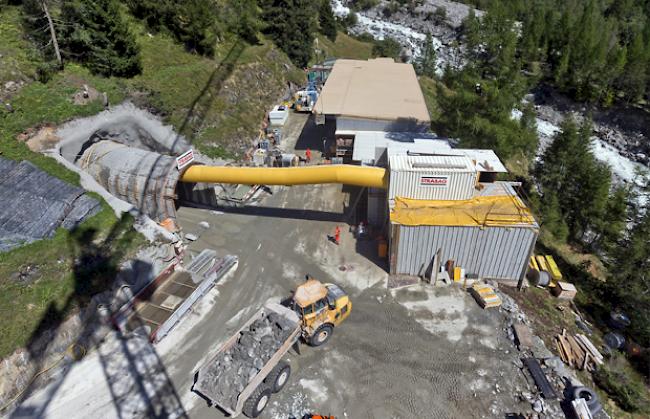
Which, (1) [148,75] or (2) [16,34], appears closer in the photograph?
(2) [16,34]

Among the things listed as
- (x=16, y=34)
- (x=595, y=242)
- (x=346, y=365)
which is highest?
(x=16, y=34)

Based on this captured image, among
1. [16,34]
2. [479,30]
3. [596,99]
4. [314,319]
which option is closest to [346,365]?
[314,319]

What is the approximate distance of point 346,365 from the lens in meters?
15.6

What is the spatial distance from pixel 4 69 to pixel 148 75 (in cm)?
1030

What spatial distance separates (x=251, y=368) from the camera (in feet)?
45.4

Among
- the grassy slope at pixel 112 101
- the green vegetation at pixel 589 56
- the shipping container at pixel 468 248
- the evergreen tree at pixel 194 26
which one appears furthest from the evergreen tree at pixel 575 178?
the evergreen tree at pixel 194 26

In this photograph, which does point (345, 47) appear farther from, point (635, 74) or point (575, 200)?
point (575, 200)

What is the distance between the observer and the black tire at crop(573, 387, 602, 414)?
45.4 ft

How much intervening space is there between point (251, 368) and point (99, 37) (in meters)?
30.6

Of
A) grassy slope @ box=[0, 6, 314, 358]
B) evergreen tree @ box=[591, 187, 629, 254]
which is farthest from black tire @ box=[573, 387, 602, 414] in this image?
grassy slope @ box=[0, 6, 314, 358]

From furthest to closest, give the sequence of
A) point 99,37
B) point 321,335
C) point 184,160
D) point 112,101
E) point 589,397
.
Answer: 1. point 99,37
2. point 112,101
3. point 184,160
4. point 321,335
5. point 589,397

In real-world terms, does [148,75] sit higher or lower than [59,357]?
higher

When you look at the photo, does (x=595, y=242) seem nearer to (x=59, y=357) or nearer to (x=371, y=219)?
(x=371, y=219)

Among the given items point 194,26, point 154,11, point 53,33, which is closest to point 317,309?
point 53,33
